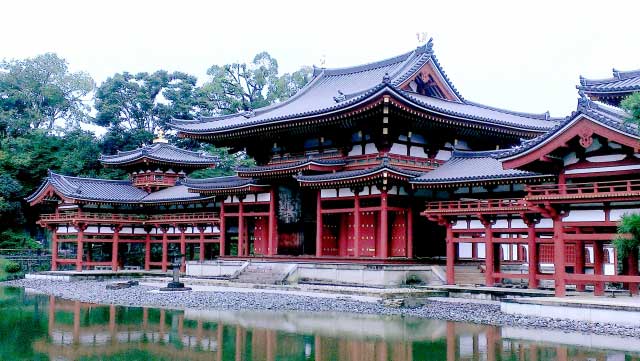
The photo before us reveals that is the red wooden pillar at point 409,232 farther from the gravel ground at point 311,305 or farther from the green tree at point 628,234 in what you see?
the green tree at point 628,234

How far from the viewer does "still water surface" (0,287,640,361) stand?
45.9ft

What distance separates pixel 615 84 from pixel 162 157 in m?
29.6

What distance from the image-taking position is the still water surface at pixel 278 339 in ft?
45.9

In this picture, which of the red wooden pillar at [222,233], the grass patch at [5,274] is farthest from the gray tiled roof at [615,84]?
the grass patch at [5,274]

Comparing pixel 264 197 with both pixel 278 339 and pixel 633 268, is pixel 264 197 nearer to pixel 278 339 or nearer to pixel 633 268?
pixel 633 268

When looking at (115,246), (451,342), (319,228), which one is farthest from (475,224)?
(115,246)

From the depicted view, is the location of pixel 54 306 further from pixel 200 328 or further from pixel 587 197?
pixel 587 197

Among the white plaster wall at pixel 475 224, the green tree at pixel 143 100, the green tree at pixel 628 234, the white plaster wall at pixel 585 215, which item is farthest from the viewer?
the green tree at pixel 143 100

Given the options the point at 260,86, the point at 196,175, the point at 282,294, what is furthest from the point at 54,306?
the point at 260,86

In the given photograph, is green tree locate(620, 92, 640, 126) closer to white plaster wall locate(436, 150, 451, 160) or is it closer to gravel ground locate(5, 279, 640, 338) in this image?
gravel ground locate(5, 279, 640, 338)

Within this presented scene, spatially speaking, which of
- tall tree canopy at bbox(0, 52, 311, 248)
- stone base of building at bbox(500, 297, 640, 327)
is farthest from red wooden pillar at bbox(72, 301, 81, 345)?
tall tree canopy at bbox(0, 52, 311, 248)

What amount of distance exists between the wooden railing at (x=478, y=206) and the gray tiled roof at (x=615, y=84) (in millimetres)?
6071

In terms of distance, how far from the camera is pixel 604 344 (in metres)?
15.4

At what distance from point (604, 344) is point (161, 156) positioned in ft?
121
